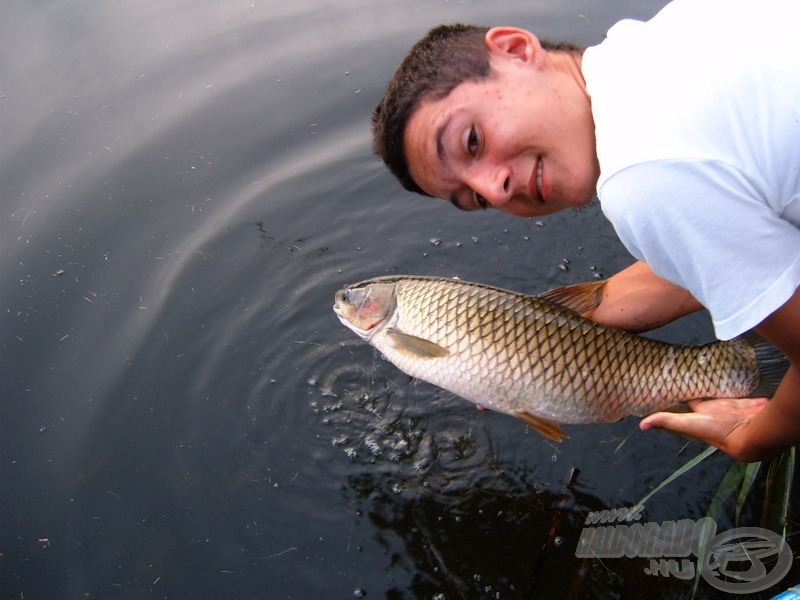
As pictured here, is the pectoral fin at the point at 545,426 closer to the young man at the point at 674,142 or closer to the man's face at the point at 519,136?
the young man at the point at 674,142

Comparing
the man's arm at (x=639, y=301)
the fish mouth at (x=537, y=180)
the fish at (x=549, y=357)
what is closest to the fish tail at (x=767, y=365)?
the fish at (x=549, y=357)

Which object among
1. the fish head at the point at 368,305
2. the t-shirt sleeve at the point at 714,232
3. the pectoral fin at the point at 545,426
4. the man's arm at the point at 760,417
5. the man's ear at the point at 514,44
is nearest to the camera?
the t-shirt sleeve at the point at 714,232

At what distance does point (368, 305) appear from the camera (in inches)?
104

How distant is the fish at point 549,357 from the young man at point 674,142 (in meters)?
0.22

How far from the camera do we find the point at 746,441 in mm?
1983

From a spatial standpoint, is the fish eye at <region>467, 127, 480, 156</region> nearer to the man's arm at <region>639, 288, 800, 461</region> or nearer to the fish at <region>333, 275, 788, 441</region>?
the fish at <region>333, 275, 788, 441</region>

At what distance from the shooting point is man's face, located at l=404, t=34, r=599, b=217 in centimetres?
184

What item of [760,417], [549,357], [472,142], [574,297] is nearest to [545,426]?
[549,357]

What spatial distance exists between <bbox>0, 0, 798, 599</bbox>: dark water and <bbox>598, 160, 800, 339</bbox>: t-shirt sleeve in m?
1.17

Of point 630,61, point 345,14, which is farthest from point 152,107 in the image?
point 630,61

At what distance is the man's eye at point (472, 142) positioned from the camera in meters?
1.90

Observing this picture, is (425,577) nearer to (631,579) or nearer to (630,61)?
(631,579)

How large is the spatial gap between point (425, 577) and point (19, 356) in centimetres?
204

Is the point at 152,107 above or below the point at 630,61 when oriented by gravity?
below
